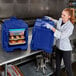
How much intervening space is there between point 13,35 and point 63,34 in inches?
22.3

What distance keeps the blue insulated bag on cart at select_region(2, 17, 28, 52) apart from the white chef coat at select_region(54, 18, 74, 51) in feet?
1.23

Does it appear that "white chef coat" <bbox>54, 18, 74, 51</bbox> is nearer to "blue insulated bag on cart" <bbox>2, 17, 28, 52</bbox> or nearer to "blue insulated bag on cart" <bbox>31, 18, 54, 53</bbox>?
"blue insulated bag on cart" <bbox>31, 18, 54, 53</bbox>

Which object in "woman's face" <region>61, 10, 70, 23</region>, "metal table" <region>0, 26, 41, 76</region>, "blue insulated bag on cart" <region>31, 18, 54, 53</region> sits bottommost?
"metal table" <region>0, 26, 41, 76</region>

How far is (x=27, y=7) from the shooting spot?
120 inches

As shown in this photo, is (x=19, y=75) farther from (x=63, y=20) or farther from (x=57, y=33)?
(x=63, y=20)

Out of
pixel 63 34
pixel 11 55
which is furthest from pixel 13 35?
pixel 63 34

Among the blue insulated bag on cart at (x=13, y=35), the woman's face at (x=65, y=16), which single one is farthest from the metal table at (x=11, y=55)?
the woman's face at (x=65, y=16)

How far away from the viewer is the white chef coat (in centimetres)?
162

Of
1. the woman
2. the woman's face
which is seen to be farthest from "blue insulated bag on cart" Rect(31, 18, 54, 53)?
the woman's face

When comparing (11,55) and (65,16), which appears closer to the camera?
(11,55)

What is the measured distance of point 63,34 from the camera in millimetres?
1628

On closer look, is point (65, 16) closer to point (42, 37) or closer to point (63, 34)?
point (63, 34)

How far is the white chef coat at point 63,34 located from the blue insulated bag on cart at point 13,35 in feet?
1.23

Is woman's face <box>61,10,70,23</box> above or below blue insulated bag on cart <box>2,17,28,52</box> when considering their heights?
above
